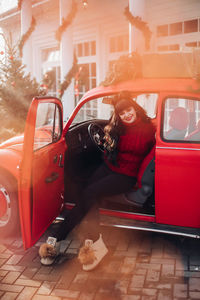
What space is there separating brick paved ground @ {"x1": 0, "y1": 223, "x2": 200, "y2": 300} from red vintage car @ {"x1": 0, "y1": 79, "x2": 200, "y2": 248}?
0.32 m

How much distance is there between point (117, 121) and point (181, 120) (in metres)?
0.65

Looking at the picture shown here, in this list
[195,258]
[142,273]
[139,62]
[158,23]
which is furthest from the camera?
[158,23]

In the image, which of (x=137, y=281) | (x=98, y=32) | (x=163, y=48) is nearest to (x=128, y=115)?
(x=137, y=281)

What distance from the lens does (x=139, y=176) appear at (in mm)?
3818

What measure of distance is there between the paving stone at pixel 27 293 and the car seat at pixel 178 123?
6.19ft

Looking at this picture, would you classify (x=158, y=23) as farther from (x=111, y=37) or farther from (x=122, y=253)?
(x=122, y=253)

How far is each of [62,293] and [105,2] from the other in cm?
938

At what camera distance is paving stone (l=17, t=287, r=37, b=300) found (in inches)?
123

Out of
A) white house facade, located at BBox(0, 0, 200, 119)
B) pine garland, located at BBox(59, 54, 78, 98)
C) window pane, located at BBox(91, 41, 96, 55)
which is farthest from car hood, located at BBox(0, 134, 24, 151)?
window pane, located at BBox(91, 41, 96, 55)

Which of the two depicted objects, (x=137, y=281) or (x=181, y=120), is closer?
(x=137, y=281)

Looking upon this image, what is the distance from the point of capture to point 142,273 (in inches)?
134

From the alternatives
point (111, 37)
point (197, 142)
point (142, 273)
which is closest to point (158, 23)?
point (111, 37)

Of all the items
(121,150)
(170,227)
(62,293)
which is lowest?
(62,293)

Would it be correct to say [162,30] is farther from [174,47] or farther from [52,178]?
[52,178]
